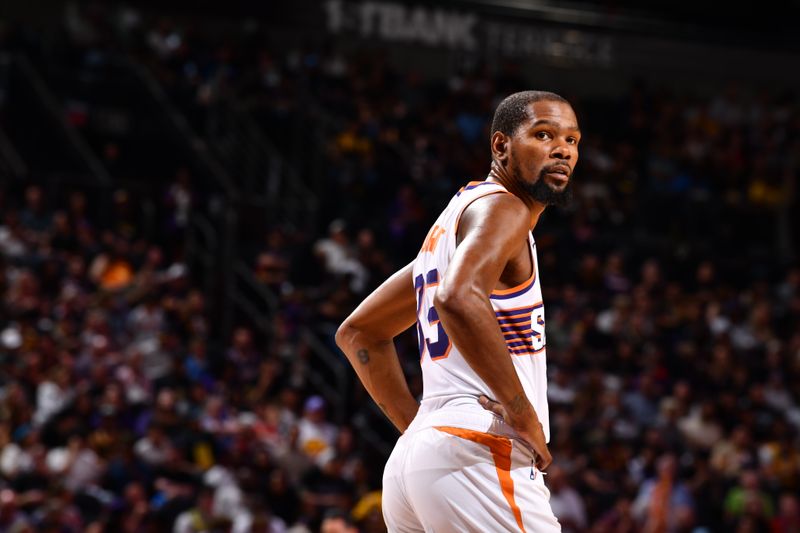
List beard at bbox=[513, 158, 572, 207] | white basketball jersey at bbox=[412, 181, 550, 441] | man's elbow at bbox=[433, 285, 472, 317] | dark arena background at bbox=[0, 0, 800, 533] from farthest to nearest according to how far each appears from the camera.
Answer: dark arena background at bbox=[0, 0, 800, 533]
beard at bbox=[513, 158, 572, 207]
white basketball jersey at bbox=[412, 181, 550, 441]
man's elbow at bbox=[433, 285, 472, 317]

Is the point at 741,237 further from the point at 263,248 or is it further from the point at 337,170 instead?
the point at 263,248

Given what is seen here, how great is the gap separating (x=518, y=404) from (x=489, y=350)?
21 cm

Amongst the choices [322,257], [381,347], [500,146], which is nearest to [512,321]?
[500,146]

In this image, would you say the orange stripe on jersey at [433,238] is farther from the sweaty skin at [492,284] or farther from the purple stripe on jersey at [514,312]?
the purple stripe on jersey at [514,312]

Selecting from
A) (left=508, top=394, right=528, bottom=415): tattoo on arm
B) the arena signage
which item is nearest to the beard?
(left=508, top=394, right=528, bottom=415): tattoo on arm

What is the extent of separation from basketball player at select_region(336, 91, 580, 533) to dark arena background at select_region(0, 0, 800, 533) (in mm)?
5057

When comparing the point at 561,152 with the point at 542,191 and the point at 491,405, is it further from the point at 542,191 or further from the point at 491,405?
the point at 491,405

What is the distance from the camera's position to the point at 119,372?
11.8 meters

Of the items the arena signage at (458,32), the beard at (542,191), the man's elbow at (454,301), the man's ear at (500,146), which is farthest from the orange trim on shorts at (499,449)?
the arena signage at (458,32)

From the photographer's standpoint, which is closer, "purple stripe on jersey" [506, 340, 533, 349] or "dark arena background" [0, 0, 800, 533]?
"purple stripe on jersey" [506, 340, 533, 349]

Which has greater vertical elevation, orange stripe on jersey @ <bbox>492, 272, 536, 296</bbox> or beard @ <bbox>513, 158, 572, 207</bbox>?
beard @ <bbox>513, 158, 572, 207</bbox>

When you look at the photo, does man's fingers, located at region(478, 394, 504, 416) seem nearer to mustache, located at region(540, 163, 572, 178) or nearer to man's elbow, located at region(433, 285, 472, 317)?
man's elbow, located at region(433, 285, 472, 317)

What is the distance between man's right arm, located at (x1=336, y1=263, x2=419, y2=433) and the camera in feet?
13.8

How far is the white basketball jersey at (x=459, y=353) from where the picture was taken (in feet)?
11.9
